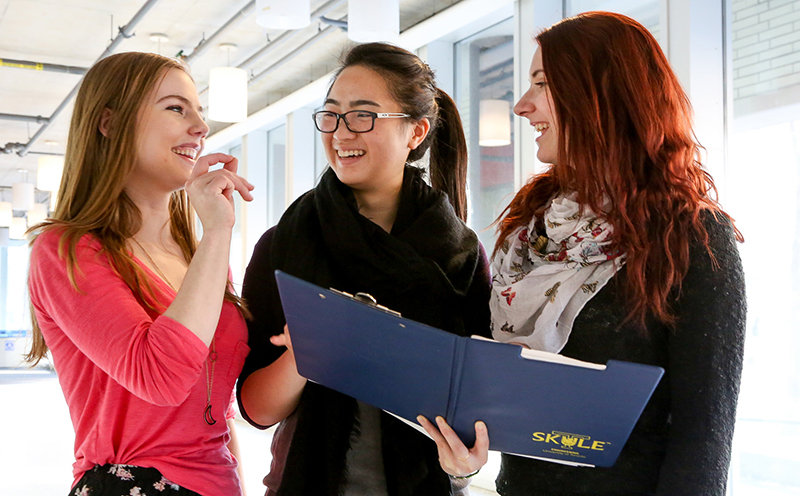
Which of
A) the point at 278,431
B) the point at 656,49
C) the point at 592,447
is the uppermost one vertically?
the point at 656,49

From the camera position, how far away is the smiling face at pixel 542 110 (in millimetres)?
1583

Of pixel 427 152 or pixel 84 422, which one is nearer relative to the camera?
pixel 84 422

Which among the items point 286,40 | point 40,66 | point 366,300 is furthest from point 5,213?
point 366,300

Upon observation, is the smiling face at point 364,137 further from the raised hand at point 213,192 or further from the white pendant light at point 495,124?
the white pendant light at point 495,124

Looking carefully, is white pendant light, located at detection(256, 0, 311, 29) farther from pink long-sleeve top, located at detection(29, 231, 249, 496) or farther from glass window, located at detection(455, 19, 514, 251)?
pink long-sleeve top, located at detection(29, 231, 249, 496)

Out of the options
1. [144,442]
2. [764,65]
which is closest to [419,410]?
[144,442]

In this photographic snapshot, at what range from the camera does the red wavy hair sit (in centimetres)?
135

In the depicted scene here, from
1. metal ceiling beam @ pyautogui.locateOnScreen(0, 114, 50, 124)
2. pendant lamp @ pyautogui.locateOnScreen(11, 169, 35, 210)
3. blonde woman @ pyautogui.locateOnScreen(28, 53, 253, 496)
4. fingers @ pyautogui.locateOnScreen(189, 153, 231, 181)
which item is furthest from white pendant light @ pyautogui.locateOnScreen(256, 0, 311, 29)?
pendant lamp @ pyautogui.locateOnScreen(11, 169, 35, 210)

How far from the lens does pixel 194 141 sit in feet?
5.61

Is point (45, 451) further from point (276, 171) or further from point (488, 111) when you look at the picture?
point (488, 111)

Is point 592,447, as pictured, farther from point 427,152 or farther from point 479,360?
point 427,152

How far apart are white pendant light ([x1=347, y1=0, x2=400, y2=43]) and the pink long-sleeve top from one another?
2.63 m

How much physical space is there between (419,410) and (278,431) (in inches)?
24.8

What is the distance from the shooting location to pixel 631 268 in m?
1.35
